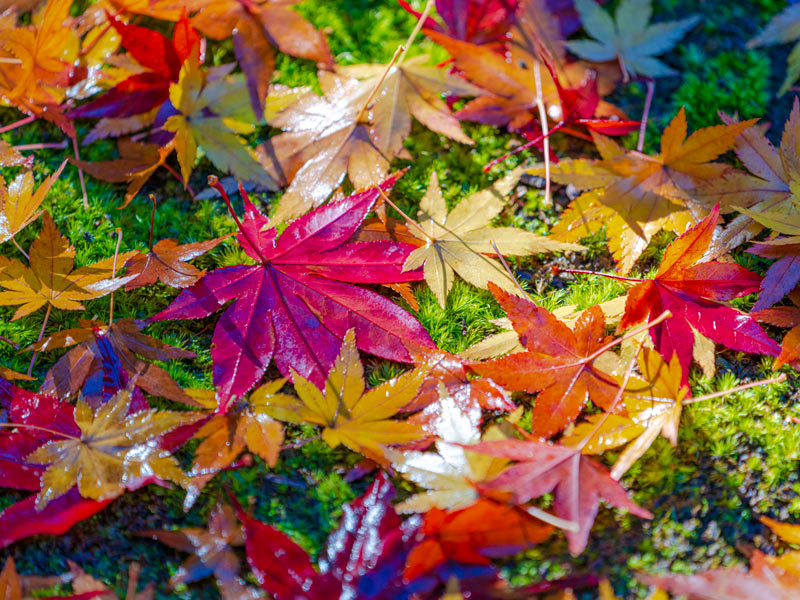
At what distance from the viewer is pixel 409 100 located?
146cm

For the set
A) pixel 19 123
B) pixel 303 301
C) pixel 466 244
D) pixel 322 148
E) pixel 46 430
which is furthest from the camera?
pixel 19 123

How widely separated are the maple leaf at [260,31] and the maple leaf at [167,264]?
1.72ft

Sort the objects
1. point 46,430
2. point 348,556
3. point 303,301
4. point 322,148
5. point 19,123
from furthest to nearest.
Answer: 1. point 19,123
2. point 322,148
3. point 303,301
4. point 46,430
5. point 348,556

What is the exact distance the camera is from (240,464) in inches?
42.8

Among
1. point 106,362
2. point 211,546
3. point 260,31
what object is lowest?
point 211,546

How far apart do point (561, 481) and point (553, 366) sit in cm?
22

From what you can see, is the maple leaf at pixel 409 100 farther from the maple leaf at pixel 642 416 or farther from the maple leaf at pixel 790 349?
the maple leaf at pixel 790 349

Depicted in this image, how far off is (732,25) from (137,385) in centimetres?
190

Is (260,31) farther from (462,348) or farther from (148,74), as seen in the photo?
(462,348)

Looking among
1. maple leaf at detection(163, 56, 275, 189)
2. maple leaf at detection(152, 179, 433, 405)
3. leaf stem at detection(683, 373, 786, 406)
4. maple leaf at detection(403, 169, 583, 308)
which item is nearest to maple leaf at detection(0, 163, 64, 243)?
maple leaf at detection(163, 56, 275, 189)

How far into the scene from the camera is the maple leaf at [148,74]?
55.0 inches

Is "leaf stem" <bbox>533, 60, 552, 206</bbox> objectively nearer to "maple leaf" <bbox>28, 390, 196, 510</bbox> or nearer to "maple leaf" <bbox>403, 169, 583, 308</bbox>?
"maple leaf" <bbox>403, 169, 583, 308</bbox>

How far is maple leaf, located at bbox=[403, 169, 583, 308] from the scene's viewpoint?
1.24m

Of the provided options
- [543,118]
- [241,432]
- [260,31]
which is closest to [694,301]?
[543,118]
